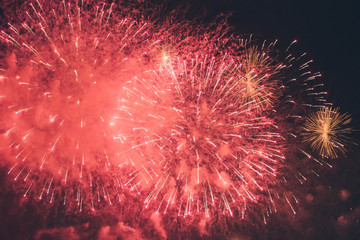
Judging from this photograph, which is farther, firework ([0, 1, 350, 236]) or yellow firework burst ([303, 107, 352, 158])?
yellow firework burst ([303, 107, 352, 158])

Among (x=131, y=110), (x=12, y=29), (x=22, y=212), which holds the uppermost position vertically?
(x=12, y=29)

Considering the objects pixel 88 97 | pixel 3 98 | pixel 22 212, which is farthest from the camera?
pixel 22 212

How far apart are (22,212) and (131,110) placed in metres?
5.09

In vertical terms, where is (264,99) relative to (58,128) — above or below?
above

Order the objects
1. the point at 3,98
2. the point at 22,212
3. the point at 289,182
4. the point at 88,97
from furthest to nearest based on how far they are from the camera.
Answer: the point at 289,182 < the point at 22,212 < the point at 3,98 < the point at 88,97

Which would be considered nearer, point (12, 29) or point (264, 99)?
point (12, 29)

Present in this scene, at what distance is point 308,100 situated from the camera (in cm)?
809

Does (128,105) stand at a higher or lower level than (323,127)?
lower

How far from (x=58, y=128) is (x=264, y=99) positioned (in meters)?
6.05

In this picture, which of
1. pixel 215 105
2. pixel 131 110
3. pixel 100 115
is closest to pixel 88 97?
pixel 100 115

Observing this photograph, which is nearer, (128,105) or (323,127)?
(128,105)

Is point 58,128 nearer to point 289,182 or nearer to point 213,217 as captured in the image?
point 213,217

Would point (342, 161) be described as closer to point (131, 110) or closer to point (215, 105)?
point (215, 105)

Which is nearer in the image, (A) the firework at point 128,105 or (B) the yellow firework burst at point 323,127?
(A) the firework at point 128,105
